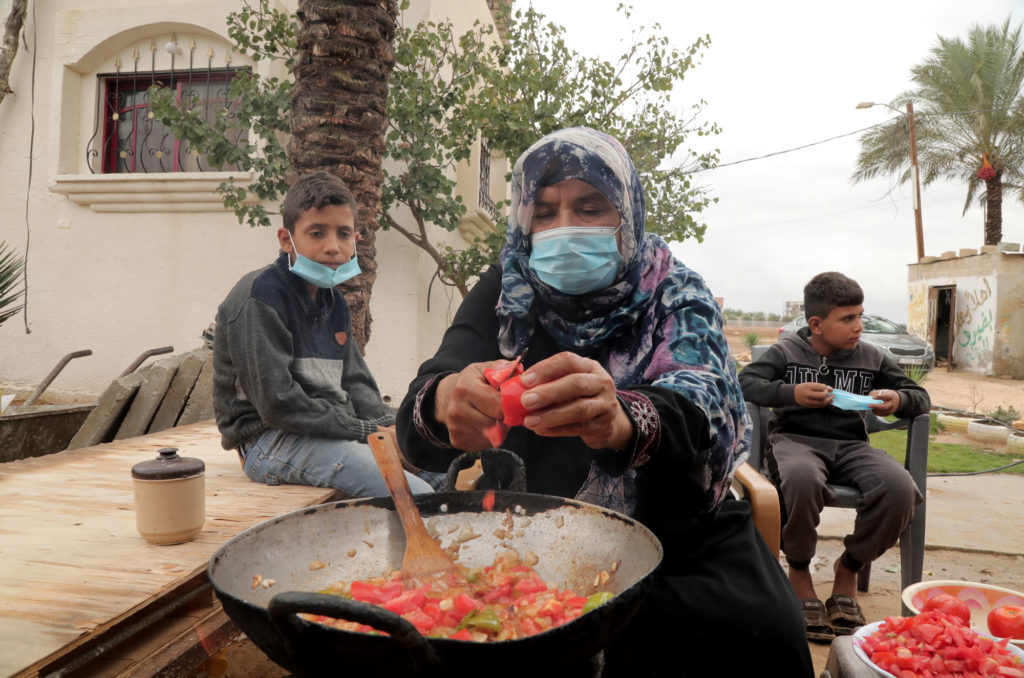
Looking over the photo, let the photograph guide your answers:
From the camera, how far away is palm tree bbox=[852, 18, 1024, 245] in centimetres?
1872

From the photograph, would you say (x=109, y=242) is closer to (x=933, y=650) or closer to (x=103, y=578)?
(x=103, y=578)

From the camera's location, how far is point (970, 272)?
707 inches

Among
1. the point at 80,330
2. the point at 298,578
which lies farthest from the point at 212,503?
the point at 80,330

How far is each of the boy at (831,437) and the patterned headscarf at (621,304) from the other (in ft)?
4.98

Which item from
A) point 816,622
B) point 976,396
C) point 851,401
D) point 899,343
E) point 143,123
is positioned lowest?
point 816,622

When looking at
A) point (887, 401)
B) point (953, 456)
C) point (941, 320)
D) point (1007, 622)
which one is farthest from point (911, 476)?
point (941, 320)

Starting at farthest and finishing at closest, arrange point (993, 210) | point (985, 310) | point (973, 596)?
point (993, 210), point (985, 310), point (973, 596)

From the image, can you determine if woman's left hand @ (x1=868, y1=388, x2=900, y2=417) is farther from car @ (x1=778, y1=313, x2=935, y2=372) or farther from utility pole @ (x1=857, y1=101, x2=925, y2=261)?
utility pole @ (x1=857, y1=101, x2=925, y2=261)

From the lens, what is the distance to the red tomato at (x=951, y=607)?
1857 mm

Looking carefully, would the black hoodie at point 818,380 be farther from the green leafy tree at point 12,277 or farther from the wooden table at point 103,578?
the green leafy tree at point 12,277

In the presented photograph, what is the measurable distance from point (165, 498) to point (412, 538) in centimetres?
99

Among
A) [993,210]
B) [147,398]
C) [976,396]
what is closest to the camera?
[147,398]

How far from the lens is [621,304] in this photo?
5.98 feet

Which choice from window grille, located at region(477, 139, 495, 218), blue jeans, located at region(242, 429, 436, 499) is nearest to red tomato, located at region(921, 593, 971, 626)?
blue jeans, located at region(242, 429, 436, 499)
